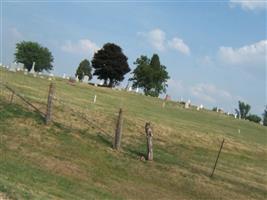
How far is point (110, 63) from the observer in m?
90.4

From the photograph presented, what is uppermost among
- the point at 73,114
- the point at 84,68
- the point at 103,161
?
the point at 84,68

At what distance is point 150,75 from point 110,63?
11.4 metres

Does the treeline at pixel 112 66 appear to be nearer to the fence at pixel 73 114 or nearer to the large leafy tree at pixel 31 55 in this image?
the large leafy tree at pixel 31 55

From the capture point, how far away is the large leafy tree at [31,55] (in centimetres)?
11500

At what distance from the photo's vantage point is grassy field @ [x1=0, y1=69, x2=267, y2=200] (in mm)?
19781

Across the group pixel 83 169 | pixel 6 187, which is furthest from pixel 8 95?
pixel 6 187

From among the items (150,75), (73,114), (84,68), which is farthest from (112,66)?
(73,114)

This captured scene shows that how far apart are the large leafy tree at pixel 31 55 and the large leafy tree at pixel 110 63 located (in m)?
25.6

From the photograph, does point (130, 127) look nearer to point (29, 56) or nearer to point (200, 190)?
point (200, 190)

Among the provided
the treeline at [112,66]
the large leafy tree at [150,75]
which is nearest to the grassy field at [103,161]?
the treeline at [112,66]

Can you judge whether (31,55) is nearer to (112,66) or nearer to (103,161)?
(112,66)

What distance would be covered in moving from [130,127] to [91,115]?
2.37 meters

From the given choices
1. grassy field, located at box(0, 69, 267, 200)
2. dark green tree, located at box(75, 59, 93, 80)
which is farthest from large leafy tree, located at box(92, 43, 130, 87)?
grassy field, located at box(0, 69, 267, 200)

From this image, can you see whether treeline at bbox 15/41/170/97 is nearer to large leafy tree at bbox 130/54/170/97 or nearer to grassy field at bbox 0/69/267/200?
large leafy tree at bbox 130/54/170/97
